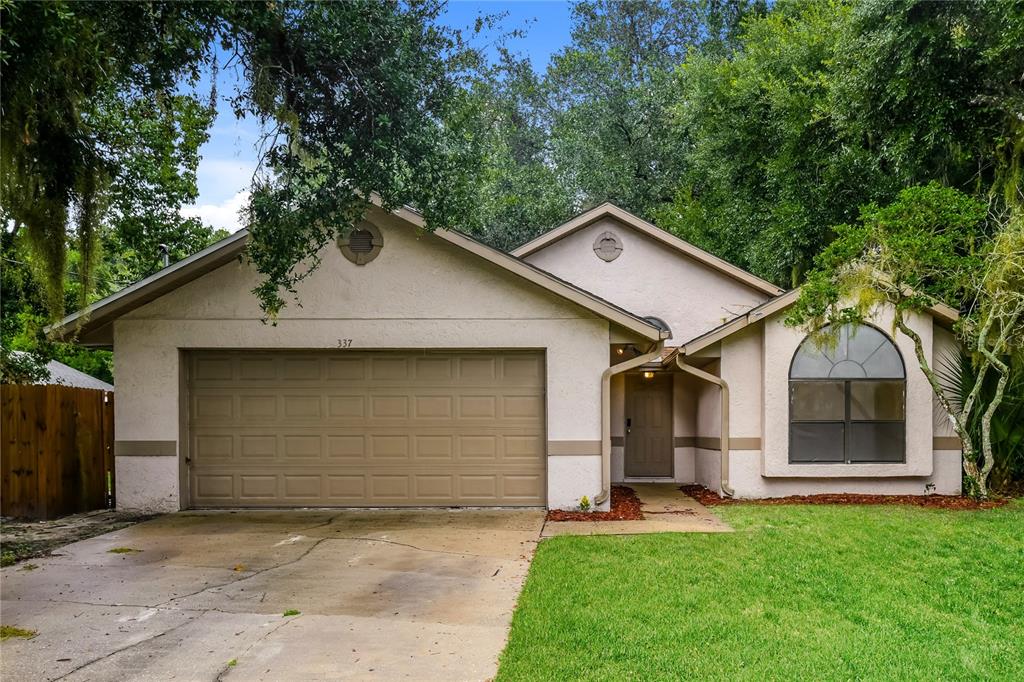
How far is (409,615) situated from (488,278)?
5909 mm

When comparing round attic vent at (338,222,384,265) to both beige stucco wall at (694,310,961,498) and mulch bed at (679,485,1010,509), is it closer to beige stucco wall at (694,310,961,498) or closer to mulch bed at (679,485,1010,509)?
beige stucco wall at (694,310,961,498)

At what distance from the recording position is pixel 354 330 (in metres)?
11.4

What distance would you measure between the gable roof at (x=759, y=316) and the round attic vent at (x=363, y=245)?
16.3ft

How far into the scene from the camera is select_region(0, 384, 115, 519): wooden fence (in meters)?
10.7

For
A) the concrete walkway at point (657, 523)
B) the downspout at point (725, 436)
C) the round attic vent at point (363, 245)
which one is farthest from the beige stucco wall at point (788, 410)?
the round attic vent at point (363, 245)

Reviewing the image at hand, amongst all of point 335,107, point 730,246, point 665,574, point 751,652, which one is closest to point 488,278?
point 335,107

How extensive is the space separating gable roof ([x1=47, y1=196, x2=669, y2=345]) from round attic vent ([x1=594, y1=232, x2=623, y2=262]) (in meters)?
5.22

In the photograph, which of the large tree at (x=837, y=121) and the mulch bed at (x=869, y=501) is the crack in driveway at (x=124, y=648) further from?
the large tree at (x=837, y=121)

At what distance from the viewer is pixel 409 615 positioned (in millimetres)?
6383

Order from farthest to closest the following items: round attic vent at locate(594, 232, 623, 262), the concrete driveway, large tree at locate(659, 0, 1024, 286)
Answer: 1. round attic vent at locate(594, 232, 623, 262)
2. large tree at locate(659, 0, 1024, 286)
3. the concrete driveway

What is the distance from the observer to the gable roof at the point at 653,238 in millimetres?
15992

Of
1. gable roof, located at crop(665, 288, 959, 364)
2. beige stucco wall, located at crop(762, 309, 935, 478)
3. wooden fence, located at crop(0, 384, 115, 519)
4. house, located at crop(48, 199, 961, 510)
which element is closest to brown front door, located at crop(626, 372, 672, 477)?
gable roof, located at crop(665, 288, 959, 364)

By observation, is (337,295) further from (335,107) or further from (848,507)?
(848,507)

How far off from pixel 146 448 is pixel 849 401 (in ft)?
34.2
